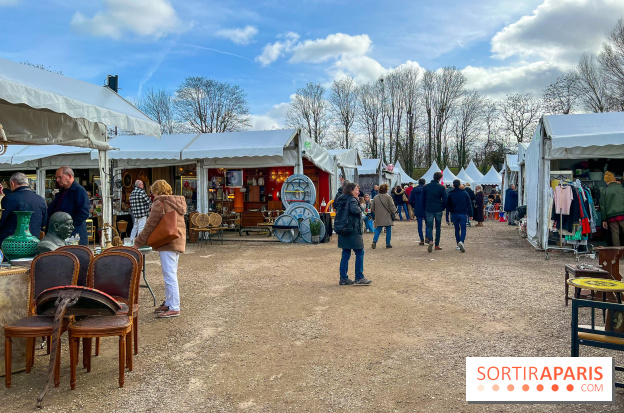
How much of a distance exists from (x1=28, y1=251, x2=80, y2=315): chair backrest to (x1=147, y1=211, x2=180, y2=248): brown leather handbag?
47.4 inches

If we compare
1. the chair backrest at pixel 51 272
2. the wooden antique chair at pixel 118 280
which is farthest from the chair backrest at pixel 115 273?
the chair backrest at pixel 51 272

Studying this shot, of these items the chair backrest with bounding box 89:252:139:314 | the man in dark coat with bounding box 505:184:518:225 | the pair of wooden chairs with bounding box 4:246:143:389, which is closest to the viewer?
the pair of wooden chairs with bounding box 4:246:143:389

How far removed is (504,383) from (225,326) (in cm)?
265

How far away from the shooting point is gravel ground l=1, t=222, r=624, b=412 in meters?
2.80

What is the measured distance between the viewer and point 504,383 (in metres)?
2.71

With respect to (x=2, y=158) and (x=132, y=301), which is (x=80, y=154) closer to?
(x=2, y=158)

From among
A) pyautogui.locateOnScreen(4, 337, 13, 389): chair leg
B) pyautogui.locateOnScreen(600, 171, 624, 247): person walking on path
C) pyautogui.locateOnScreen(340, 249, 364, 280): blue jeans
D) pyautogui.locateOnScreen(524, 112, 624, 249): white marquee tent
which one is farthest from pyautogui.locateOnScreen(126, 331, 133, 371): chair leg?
pyautogui.locateOnScreen(600, 171, 624, 247): person walking on path

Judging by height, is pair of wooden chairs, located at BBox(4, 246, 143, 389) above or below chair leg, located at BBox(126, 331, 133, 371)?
above

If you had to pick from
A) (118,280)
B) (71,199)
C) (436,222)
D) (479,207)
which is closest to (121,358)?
(118,280)

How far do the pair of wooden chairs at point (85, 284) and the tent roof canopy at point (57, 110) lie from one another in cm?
168

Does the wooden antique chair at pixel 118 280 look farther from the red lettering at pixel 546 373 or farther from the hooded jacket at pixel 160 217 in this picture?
the red lettering at pixel 546 373

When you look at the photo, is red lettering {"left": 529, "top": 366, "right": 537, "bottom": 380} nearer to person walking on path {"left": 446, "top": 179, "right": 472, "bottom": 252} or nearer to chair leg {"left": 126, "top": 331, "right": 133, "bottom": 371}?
chair leg {"left": 126, "top": 331, "right": 133, "bottom": 371}

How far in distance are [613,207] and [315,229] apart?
605cm

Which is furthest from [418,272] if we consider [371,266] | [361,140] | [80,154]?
[361,140]
